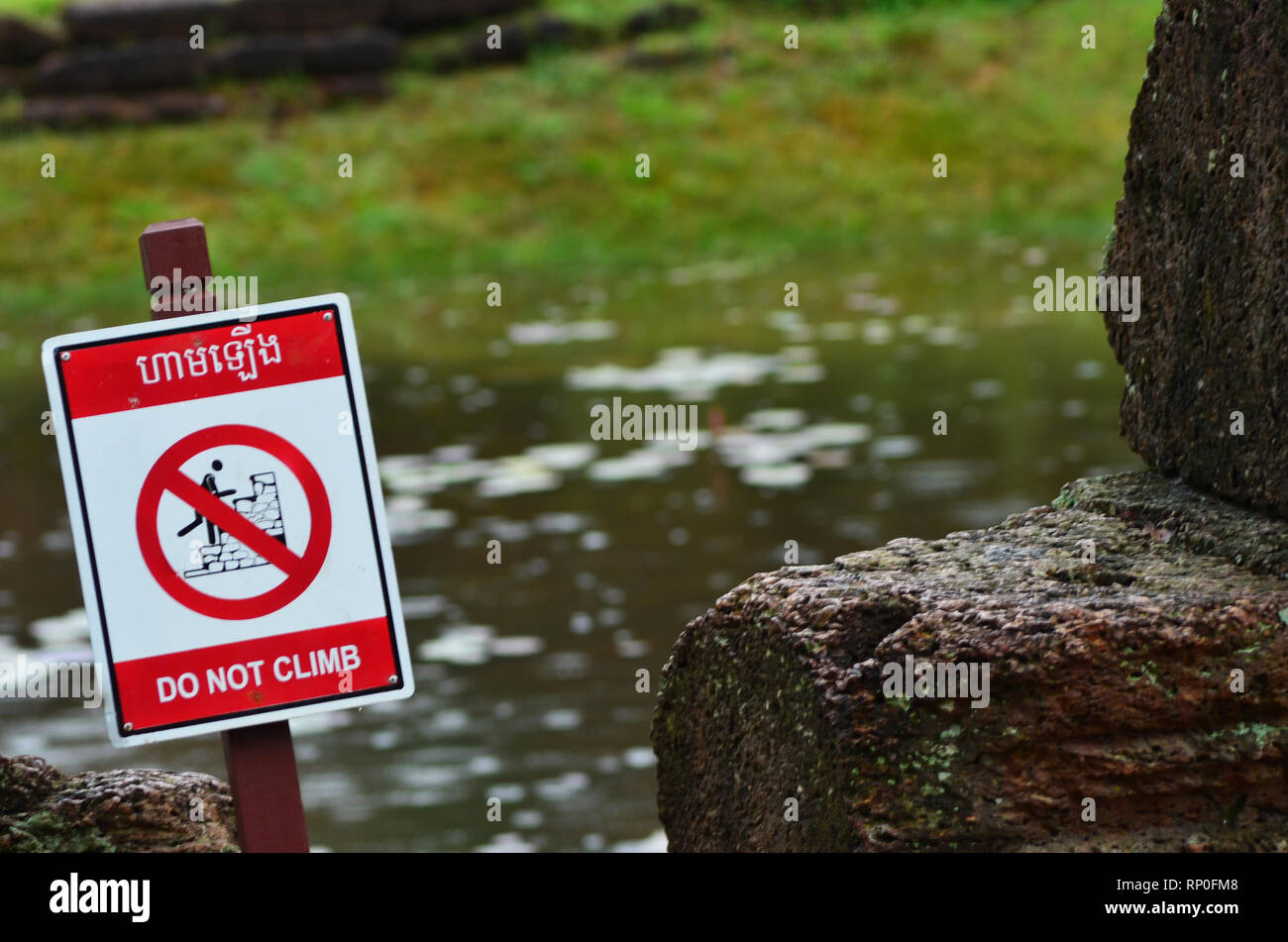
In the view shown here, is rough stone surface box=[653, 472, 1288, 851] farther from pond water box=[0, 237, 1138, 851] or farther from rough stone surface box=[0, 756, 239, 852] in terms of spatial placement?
pond water box=[0, 237, 1138, 851]

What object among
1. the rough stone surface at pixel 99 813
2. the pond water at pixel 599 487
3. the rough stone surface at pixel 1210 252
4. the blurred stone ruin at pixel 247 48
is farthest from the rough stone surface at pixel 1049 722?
the blurred stone ruin at pixel 247 48

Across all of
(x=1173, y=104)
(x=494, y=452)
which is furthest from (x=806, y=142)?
(x=1173, y=104)

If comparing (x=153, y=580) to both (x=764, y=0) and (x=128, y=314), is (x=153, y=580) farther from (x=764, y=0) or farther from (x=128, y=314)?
(x=764, y=0)

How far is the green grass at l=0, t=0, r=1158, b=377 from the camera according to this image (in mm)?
16078

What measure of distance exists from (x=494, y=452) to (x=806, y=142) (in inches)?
355

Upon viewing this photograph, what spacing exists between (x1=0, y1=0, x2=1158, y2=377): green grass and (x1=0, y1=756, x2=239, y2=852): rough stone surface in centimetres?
1225

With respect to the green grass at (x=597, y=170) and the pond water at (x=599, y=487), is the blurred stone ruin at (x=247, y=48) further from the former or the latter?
the pond water at (x=599, y=487)

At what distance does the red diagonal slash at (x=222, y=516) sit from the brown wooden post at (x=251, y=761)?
0.66 ft

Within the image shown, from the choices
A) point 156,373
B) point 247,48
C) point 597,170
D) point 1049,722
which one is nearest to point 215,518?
point 156,373

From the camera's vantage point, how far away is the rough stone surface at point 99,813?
2.76m

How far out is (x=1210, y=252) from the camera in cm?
274

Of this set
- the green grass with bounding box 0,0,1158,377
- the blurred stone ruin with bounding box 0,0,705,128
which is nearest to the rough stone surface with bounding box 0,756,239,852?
the green grass with bounding box 0,0,1158,377
